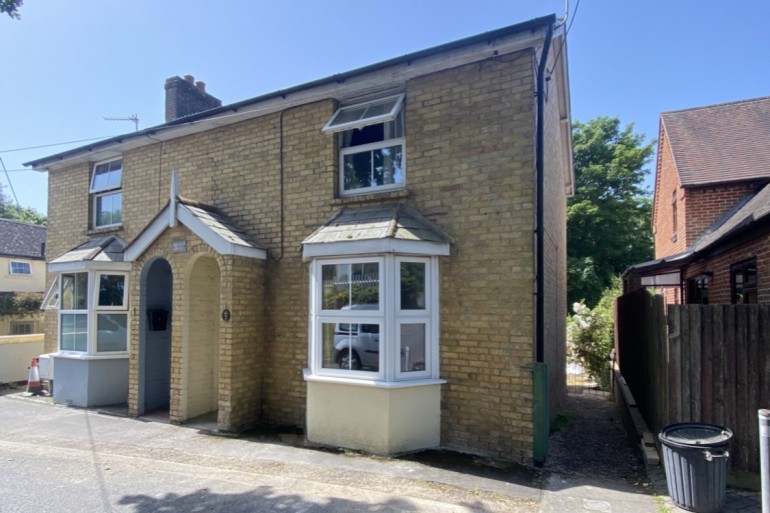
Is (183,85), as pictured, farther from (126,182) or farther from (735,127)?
(735,127)

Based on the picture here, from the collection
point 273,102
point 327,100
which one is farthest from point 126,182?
point 327,100

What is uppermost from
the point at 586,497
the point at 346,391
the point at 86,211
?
the point at 86,211

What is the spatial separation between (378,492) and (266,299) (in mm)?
3930

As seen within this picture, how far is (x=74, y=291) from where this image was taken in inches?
365

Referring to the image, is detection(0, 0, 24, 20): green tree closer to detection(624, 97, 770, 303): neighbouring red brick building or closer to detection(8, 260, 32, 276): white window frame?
detection(624, 97, 770, 303): neighbouring red brick building

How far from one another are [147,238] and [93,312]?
7.59 ft

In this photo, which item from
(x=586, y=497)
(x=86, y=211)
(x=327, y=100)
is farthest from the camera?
(x=86, y=211)

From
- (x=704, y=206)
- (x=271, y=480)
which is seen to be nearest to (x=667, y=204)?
(x=704, y=206)

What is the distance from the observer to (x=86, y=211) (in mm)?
10523

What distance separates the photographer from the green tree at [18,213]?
48169 millimetres

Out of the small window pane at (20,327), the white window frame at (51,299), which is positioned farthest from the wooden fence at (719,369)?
the small window pane at (20,327)

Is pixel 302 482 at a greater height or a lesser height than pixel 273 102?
lesser

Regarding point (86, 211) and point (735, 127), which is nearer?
point (86, 211)

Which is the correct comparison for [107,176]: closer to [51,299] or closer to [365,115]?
[51,299]
